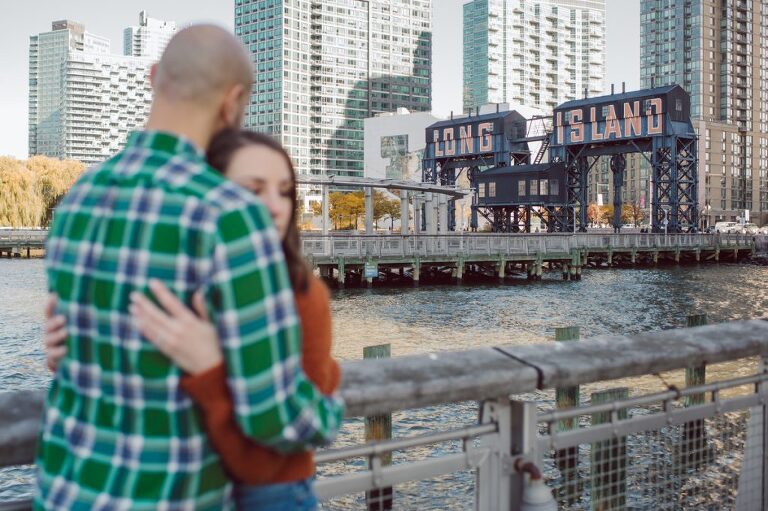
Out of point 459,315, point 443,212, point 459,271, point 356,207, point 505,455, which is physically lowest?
point 459,315

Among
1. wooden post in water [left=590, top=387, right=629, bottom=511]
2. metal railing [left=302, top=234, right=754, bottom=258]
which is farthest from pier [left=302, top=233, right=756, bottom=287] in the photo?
wooden post in water [left=590, top=387, right=629, bottom=511]

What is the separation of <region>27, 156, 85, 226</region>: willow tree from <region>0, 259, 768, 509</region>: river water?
27769mm

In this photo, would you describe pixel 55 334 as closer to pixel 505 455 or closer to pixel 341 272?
pixel 505 455

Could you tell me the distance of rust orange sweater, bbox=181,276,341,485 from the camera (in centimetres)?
175

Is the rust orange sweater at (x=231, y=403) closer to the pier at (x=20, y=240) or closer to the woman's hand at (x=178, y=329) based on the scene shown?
Answer: the woman's hand at (x=178, y=329)

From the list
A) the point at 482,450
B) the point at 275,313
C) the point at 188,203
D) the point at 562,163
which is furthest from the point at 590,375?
the point at 562,163

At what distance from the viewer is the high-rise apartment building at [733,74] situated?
155875 millimetres

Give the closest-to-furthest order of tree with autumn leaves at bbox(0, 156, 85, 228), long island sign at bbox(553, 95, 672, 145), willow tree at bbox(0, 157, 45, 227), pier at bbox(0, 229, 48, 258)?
long island sign at bbox(553, 95, 672, 145) < pier at bbox(0, 229, 48, 258) < willow tree at bbox(0, 157, 45, 227) < tree with autumn leaves at bbox(0, 156, 85, 228)

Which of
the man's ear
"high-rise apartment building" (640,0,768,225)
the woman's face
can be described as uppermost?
"high-rise apartment building" (640,0,768,225)

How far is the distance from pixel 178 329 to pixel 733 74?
178 m

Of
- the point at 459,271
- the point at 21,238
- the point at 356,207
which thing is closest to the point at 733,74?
the point at 356,207

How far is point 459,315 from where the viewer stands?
1204 inches

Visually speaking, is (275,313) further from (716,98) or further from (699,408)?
(716,98)

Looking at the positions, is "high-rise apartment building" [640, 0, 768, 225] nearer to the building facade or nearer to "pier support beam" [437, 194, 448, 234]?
the building facade
